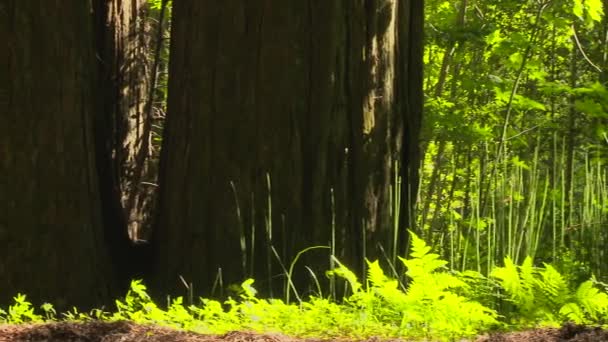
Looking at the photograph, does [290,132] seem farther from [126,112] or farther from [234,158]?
[126,112]

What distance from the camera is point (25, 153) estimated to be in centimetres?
479

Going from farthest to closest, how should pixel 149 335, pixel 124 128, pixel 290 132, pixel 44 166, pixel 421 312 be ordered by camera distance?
pixel 124 128
pixel 44 166
pixel 290 132
pixel 421 312
pixel 149 335

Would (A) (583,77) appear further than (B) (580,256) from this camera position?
Yes

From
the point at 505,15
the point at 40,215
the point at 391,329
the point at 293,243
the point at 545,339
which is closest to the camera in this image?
the point at 545,339

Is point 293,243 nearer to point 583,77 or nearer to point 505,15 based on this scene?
point 505,15

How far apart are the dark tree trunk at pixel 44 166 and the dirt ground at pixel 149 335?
199 centimetres

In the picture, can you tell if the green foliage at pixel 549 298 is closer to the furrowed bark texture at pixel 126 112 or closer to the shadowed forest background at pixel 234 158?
the shadowed forest background at pixel 234 158

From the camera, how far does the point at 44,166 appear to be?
15.7 feet

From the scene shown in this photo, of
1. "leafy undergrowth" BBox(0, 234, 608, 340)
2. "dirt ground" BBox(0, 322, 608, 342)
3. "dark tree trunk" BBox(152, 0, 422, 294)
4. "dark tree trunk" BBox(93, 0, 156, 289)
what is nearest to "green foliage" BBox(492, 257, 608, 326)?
"leafy undergrowth" BBox(0, 234, 608, 340)

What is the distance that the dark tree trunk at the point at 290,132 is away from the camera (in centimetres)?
444

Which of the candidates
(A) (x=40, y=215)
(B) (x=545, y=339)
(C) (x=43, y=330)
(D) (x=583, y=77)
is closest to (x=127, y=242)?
(A) (x=40, y=215)

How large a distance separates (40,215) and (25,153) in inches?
13.7

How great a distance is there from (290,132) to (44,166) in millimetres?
1394

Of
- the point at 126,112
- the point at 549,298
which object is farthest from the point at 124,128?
the point at 549,298
